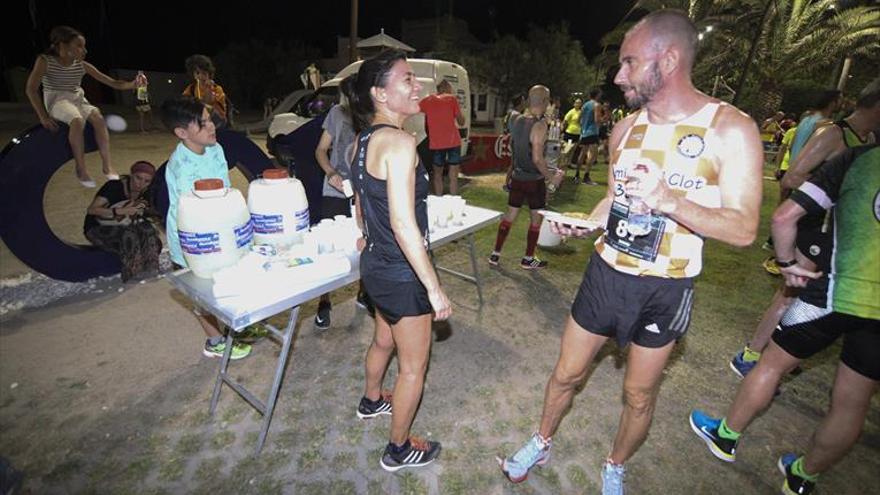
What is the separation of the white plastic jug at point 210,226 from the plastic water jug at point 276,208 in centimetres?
14

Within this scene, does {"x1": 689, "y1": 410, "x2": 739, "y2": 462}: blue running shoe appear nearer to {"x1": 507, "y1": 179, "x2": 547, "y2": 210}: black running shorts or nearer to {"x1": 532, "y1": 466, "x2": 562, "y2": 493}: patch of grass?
{"x1": 532, "y1": 466, "x2": 562, "y2": 493}: patch of grass

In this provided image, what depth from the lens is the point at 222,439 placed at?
244 cm

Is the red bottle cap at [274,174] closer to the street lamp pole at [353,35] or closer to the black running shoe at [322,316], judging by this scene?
the black running shoe at [322,316]

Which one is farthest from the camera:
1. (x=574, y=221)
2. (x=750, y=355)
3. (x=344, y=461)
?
(x=750, y=355)

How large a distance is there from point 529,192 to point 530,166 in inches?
12.2

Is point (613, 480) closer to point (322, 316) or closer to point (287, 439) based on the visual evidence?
point (287, 439)

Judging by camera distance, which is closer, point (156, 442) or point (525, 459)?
point (525, 459)

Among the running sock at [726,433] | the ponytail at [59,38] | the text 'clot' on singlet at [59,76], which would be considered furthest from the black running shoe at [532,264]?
the ponytail at [59,38]

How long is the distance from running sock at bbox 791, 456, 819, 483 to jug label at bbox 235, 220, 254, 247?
3.25 meters

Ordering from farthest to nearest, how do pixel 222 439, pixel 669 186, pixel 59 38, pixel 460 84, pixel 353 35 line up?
1. pixel 353 35
2. pixel 460 84
3. pixel 59 38
4. pixel 222 439
5. pixel 669 186

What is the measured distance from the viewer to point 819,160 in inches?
127

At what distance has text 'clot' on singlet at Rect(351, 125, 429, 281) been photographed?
70.0 inches

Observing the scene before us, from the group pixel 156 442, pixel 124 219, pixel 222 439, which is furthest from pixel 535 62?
pixel 156 442

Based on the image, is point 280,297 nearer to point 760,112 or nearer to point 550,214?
point 550,214
